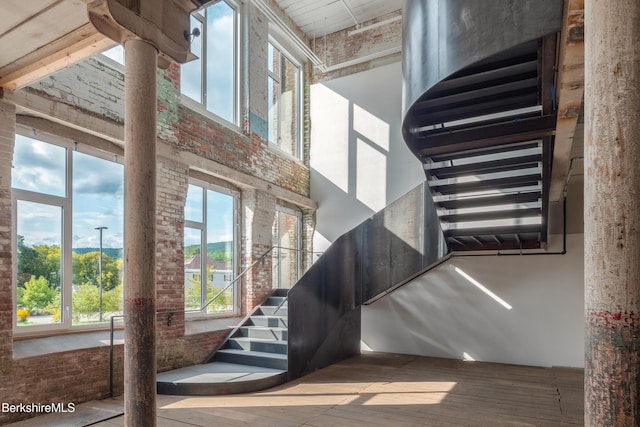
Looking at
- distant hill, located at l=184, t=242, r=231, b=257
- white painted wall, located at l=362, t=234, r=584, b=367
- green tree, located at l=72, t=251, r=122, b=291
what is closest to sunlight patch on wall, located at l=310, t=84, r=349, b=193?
white painted wall, located at l=362, t=234, r=584, b=367

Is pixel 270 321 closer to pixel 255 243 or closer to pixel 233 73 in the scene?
pixel 255 243

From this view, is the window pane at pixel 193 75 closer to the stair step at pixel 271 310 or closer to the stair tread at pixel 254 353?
the stair step at pixel 271 310

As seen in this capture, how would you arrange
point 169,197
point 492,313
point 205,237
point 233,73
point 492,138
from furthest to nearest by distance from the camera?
point 233,73 → point 492,313 → point 205,237 → point 169,197 → point 492,138

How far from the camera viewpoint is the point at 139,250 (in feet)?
9.63

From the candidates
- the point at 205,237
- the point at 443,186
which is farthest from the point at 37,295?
the point at 443,186

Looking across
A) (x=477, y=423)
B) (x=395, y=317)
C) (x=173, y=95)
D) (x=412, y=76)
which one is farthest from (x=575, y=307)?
(x=173, y=95)

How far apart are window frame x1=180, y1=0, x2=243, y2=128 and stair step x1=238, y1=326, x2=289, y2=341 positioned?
3471mm

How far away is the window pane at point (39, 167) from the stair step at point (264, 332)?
3.30m

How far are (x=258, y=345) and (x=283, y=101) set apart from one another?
223 inches

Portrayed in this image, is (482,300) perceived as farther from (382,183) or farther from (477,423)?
(477,423)

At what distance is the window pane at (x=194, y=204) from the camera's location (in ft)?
22.3

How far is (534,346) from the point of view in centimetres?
725

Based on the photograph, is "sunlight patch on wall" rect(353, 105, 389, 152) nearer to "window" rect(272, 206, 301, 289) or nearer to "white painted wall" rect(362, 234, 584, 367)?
"window" rect(272, 206, 301, 289)

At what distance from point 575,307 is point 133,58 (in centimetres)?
723
